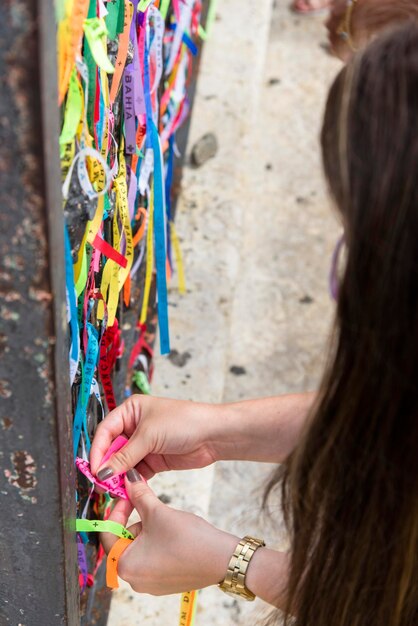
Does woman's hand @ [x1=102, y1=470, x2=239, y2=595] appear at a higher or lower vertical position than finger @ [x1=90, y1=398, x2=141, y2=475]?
lower

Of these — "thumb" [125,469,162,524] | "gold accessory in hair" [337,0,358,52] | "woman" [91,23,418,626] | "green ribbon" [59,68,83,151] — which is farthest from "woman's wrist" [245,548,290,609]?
"gold accessory in hair" [337,0,358,52]

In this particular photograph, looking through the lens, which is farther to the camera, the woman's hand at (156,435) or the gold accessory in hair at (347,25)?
the gold accessory in hair at (347,25)

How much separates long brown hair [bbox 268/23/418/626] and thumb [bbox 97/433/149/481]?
0.22 meters

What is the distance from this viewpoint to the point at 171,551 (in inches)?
44.9

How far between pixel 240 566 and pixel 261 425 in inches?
9.2

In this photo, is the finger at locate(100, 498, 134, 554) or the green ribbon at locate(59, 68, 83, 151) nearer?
the green ribbon at locate(59, 68, 83, 151)

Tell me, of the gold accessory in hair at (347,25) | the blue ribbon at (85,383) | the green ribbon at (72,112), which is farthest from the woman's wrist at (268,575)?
the gold accessory in hair at (347,25)

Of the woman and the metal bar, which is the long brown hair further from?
the metal bar

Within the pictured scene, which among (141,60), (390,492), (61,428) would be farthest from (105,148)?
(390,492)

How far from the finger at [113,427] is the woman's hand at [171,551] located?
0.08 meters

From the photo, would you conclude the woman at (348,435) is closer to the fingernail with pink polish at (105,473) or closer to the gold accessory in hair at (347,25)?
the fingernail with pink polish at (105,473)

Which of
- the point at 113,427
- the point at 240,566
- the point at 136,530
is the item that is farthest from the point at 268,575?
the point at 113,427

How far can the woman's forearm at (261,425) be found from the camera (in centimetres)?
131

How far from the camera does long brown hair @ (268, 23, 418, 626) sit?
0.79 m
